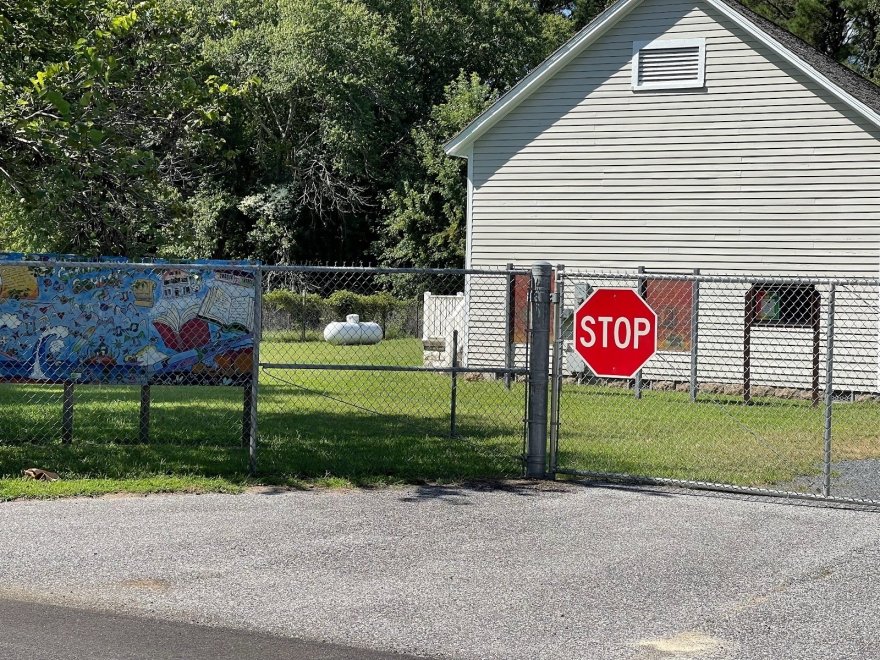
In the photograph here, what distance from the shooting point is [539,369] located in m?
10.1

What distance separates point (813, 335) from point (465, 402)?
6.44 meters

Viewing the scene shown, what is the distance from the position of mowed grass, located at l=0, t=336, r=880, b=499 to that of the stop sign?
4.32 feet

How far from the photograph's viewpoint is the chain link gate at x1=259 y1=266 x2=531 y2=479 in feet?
33.9

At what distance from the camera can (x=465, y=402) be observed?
16.4 m

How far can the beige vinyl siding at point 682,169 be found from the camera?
1903cm

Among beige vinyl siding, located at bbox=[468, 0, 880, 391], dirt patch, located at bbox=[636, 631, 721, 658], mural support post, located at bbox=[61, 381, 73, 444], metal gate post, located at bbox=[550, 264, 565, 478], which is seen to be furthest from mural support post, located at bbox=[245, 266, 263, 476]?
beige vinyl siding, located at bbox=[468, 0, 880, 391]

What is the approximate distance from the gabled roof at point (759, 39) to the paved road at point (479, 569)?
1166 centimetres

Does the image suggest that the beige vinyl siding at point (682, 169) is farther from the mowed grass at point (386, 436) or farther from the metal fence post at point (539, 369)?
the metal fence post at point (539, 369)

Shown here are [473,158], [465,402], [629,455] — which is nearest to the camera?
[629,455]

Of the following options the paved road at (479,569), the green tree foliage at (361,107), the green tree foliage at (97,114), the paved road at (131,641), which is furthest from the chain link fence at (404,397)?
the green tree foliage at (361,107)

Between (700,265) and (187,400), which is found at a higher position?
(700,265)

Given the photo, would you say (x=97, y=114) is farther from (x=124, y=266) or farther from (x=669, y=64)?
(x=669, y=64)

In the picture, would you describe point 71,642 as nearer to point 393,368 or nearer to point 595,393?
point 393,368

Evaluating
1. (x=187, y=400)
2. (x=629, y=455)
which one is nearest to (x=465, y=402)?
(x=187, y=400)
